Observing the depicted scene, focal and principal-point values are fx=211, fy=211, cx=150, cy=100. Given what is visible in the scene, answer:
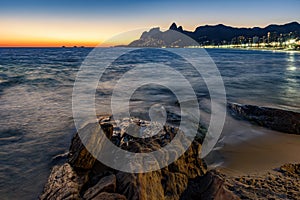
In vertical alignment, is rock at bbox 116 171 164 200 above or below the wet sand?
above

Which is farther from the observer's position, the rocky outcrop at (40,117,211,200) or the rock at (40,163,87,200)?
the rock at (40,163,87,200)

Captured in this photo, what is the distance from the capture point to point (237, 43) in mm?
194625

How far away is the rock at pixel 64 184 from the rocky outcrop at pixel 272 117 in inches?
246

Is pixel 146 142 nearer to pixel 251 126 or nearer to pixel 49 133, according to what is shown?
pixel 49 133

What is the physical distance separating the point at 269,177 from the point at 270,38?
186453 millimetres

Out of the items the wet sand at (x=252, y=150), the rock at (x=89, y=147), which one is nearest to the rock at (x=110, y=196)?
the rock at (x=89, y=147)

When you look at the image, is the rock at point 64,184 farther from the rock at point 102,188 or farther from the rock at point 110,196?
the rock at point 110,196

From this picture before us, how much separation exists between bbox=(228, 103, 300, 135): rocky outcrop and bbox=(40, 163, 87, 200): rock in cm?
624

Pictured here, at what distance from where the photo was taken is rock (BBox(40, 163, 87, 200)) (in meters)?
3.30

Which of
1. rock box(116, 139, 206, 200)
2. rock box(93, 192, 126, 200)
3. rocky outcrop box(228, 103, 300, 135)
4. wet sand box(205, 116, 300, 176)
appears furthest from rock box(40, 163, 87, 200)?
rocky outcrop box(228, 103, 300, 135)

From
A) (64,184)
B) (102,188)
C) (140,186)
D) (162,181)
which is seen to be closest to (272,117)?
(162,181)

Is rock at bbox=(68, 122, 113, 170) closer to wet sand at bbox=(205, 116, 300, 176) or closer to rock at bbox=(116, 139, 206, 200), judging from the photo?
rock at bbox=(116, 139, 206, 200)

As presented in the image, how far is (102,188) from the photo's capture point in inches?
124

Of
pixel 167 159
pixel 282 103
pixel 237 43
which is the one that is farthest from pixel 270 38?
pixel 167 159
